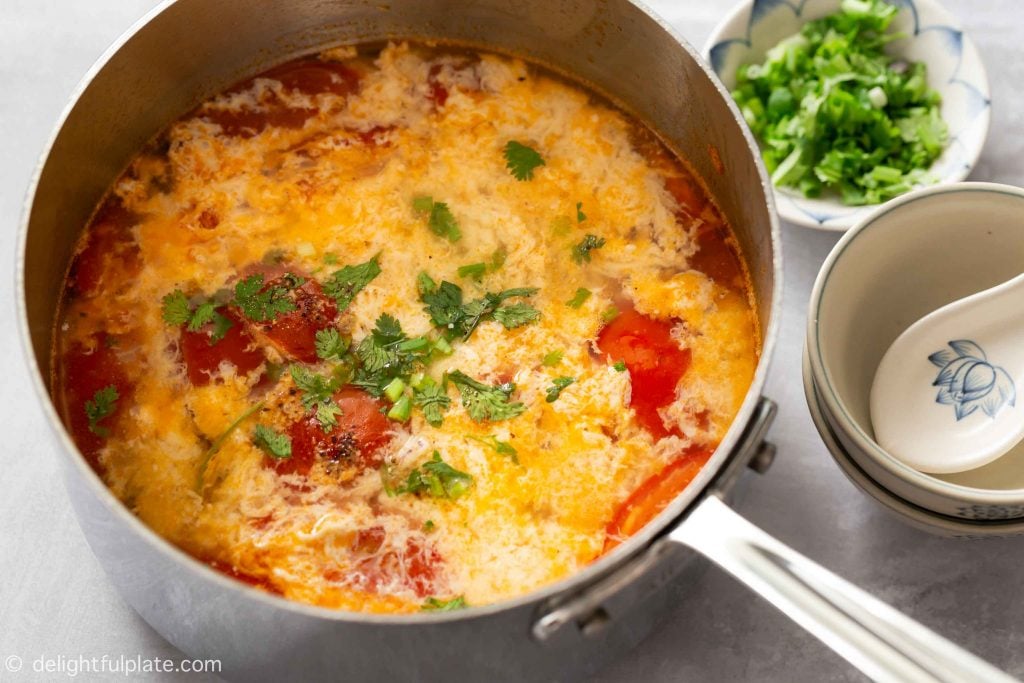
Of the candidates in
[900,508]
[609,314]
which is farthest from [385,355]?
[900,508]

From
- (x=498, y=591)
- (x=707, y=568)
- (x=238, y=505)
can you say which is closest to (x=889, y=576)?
(x=707, y=568)

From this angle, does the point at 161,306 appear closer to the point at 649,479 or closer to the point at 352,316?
the point at 352,316

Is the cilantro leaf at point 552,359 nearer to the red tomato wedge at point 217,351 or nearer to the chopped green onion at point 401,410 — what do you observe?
the chopped green onion at point 401,410

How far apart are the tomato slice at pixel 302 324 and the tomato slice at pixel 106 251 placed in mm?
245

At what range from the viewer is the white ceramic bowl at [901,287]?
1529mm

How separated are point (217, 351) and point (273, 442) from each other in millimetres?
191

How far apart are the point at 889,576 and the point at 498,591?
71 centimetres

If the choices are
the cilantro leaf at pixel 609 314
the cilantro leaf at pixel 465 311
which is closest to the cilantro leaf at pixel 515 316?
the cilantro leaf at pixel 465 311

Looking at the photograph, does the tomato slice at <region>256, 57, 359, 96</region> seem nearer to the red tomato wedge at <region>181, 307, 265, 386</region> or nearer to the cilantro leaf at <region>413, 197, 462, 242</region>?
the cilantro leaf at <region>413, 197, 462, 242</region>

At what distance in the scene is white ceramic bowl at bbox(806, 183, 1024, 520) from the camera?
60.2 inches

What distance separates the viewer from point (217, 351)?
164 centimetres

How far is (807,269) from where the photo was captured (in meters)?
1.96

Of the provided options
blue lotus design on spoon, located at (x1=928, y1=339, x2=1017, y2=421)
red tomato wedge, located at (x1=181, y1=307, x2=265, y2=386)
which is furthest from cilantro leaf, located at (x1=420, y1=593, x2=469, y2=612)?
blue lotus design on spoon, located at (x1=928, y1=339, x2=1017, y2=421)

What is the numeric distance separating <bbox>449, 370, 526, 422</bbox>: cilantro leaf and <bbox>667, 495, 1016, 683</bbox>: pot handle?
0.42 metres
